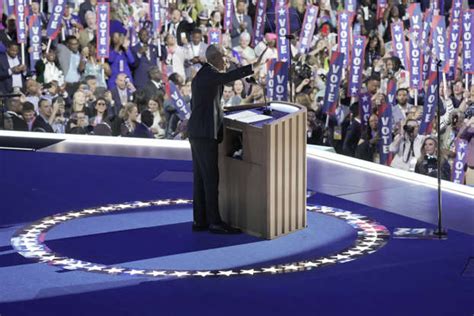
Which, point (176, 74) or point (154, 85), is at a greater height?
point (176, 74)

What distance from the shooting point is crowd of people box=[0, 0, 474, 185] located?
1055 cm

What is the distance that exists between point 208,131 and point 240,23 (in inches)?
173

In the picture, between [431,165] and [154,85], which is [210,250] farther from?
[154,85]

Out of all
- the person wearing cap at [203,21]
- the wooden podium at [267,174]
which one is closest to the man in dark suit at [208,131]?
the wooden podium at [267,174]

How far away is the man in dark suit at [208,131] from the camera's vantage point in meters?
7.99

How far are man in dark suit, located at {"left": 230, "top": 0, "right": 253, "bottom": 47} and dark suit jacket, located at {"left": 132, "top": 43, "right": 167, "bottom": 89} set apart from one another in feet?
3.13

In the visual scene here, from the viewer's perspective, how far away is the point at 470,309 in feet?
20.1

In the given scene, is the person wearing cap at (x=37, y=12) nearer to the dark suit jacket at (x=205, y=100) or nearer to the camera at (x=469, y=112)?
the dark suit jacket at (x=205, y=100)

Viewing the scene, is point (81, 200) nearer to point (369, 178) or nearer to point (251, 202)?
point (251, 202)

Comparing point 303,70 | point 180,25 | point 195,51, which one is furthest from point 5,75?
point 303,70

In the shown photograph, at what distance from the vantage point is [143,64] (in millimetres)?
12734

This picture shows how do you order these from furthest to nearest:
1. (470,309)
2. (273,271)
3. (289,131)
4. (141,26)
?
(141,26) → (289,131) → (273,271) → (470,309)

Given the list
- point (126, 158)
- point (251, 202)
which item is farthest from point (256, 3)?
point (251, 202)

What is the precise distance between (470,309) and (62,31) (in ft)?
26.8
